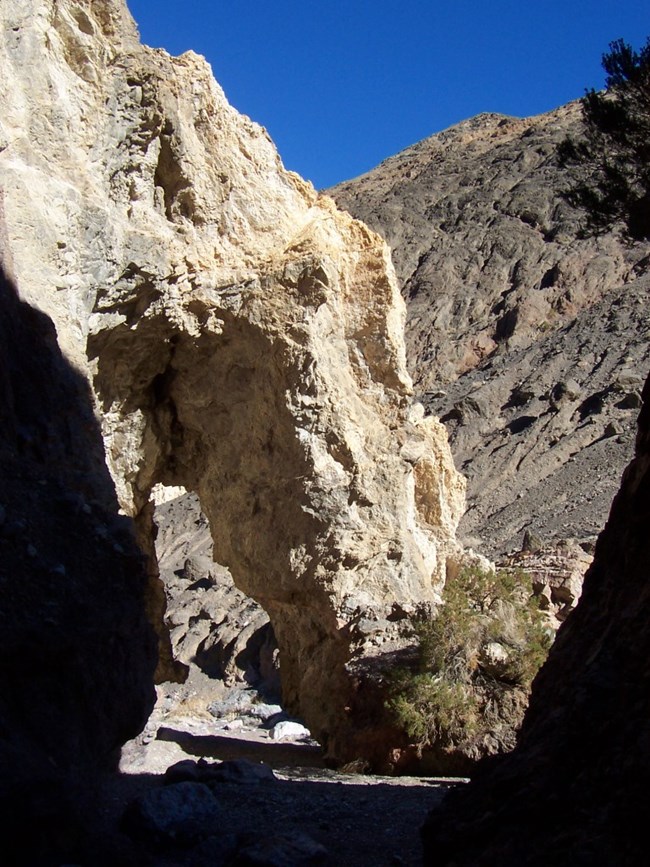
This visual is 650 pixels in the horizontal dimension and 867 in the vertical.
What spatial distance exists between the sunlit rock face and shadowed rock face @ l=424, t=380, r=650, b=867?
6.11 m

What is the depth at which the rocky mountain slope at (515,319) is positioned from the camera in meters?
32.1

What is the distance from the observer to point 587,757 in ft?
17.2

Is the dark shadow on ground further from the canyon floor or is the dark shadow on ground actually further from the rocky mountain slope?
the rocky mountain slope

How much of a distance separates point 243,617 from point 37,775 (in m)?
22.8

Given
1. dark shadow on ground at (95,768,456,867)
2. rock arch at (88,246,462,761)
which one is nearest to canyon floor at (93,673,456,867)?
dark shadow on ground at (95,768,456,867)

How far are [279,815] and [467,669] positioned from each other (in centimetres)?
499

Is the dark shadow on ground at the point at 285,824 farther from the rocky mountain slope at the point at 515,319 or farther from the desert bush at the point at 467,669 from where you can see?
the rocky mountain slope at the point at 515,319

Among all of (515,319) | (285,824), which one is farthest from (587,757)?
(515,319)

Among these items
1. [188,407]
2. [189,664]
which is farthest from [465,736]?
[189,664]

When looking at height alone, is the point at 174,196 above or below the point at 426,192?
below

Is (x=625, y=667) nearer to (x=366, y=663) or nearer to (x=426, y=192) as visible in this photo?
(x=366, y=663)

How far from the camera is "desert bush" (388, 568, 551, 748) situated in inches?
453

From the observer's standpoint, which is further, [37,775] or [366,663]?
[366,663]

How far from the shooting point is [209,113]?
13.5 metres
